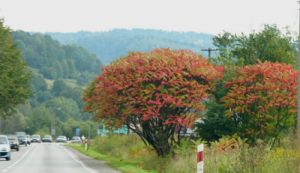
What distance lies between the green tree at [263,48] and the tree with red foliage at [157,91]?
35.0 feet

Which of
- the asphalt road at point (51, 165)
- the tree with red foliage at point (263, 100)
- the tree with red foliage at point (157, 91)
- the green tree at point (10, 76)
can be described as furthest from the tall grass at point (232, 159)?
the green tree at point (10, 76)

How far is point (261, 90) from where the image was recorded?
125 ft

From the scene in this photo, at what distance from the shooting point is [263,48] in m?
52.5

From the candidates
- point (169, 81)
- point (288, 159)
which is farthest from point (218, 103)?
point (288, 159)

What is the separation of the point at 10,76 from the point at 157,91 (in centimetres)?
3151

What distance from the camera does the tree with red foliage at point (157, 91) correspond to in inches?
1502

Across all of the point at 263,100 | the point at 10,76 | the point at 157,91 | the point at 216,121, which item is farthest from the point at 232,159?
the point at 10,76

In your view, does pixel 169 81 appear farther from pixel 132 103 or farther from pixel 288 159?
pixel 288 159

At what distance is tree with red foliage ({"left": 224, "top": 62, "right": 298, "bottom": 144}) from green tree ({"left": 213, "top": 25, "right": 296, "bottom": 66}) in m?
10.4

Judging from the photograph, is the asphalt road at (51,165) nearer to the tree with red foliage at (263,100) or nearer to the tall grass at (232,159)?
the tall grass at (232,159)

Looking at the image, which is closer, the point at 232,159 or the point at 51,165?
the point at 232,159

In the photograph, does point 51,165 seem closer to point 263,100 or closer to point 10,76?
point 263,100

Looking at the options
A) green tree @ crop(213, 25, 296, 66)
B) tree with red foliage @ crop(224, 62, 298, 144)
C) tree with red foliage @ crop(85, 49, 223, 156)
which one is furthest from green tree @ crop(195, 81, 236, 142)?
green tree @ crop(213, 25, 296, 66)

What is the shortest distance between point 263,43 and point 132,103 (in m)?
16.9
